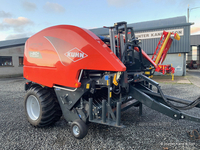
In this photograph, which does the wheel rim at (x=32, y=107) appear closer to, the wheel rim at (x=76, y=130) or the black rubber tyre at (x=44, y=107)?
the black rubber tyre at (x=44, y=107)

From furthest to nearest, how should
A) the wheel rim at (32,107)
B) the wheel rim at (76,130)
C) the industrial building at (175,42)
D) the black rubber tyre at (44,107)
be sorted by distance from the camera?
the industrial building at (175,42) → the wheel rim at (32,107) → the black rubber tyre at (44,107) → the wheel rim at (76,130)

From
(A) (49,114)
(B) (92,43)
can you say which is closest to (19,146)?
(A) (49,114)

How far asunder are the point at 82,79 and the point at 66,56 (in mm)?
537

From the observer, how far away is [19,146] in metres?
2.72

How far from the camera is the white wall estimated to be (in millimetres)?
15625

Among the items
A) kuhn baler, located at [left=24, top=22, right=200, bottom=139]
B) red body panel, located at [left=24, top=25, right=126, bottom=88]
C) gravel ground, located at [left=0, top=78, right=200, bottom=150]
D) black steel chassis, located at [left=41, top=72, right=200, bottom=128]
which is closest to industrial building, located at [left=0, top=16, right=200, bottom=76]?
gravel ground, located at [left=0, top=78, right=200, bottom=150]

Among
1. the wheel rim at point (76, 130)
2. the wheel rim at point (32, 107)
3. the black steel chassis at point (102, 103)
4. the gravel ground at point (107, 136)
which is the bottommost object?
the gravel ground at point (107, 136)

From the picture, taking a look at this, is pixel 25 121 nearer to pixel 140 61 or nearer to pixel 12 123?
pixel 12 123

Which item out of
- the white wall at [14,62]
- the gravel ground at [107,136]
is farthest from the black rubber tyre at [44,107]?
the white wall at [14,62]

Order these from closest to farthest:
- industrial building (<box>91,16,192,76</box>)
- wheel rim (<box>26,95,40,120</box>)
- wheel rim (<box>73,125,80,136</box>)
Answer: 1. wheel rim (<box>73,125,80,136</box>)
2. wheel rim (<box>26,95,40,120</box>)
3. industrial building (<box>91,16,192,76</box>)

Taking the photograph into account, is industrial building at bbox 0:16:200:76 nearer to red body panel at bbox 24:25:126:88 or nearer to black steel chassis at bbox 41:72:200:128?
black steel chassis at bbox 41:72:200:128

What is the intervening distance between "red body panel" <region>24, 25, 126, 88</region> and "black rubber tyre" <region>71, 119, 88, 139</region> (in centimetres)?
69

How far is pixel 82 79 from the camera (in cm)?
296

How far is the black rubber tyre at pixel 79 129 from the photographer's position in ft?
8.85
